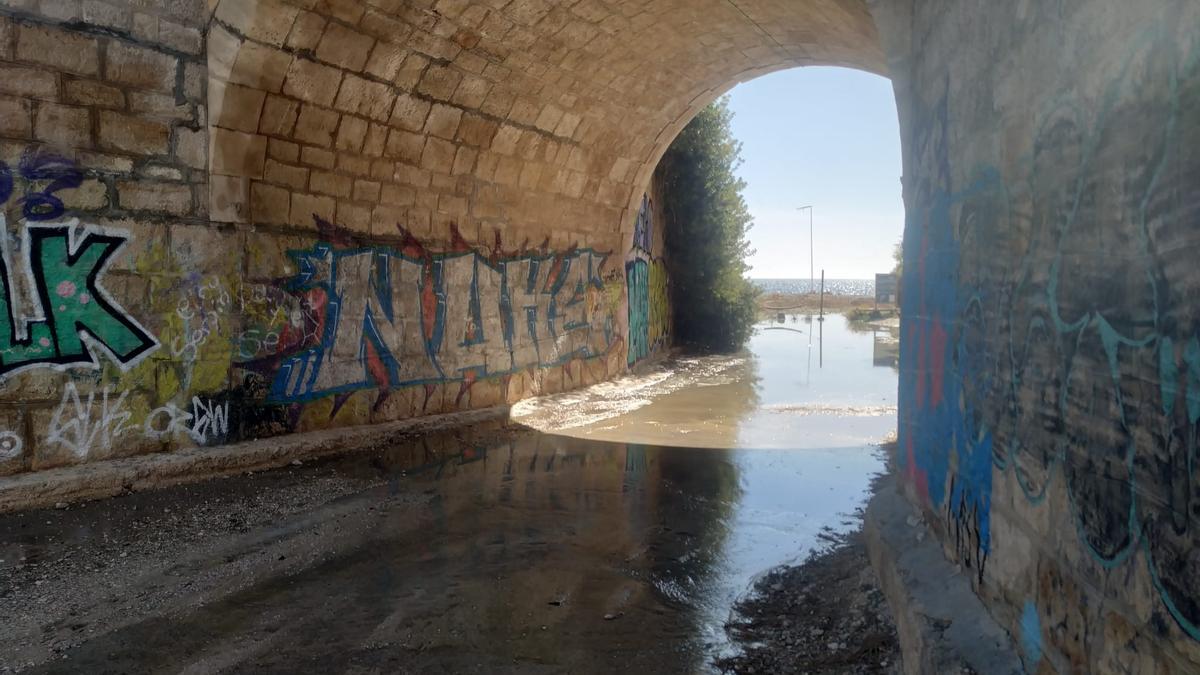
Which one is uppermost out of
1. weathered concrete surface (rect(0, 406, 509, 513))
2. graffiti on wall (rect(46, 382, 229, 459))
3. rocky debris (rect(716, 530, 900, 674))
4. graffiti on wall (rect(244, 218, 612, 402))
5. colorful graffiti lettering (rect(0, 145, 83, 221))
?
colorful graffiti lettering (rect(0, 145, 83, 221))

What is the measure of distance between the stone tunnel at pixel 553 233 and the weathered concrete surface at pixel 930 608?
0.12 m

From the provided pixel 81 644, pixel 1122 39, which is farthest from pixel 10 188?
pixel 1122 39

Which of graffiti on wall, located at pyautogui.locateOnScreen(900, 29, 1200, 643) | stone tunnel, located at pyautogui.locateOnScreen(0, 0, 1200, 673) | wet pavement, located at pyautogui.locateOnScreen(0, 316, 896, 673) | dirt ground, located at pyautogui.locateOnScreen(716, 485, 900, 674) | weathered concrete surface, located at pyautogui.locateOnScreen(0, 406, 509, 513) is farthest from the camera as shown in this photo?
weathered concrete surface, located at pyautogui.locateOnScreen(0, 406, 509, 513)

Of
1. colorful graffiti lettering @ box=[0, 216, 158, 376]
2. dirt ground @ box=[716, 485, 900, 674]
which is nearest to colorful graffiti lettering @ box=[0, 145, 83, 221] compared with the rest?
colorful graffiti lettering @ box=[0, 216, 158, 376]

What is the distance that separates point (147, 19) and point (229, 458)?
3.54 metres

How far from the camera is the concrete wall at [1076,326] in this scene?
1681 mm

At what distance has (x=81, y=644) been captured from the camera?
12.1 feet

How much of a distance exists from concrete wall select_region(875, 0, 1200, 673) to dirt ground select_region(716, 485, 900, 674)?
553 mm

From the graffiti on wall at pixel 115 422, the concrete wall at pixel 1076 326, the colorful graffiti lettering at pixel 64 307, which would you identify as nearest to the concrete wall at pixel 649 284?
the graffiti on wall at pixel 115 422

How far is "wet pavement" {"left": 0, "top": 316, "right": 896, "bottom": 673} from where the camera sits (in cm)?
368

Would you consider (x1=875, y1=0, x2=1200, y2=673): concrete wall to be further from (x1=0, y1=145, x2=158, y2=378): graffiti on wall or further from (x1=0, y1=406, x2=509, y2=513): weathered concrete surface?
(x1=0, y1=145, x2=158, y2=378): graffiti on wall

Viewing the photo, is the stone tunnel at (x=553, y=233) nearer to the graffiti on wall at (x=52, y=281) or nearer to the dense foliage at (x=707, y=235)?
the graffiti on wall at (x=52, y=281)

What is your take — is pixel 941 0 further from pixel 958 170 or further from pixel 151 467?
pixel 151 467

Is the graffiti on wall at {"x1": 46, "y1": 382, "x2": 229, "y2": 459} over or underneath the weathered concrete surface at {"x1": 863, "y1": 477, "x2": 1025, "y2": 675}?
over
